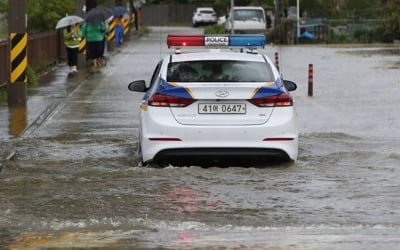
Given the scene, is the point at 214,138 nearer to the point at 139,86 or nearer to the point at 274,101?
the point at 274,101

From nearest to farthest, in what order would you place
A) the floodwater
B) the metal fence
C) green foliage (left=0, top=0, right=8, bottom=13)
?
the floodwater < the metal fence < green foliage (left=0, top=0, right=8, bottom=13)

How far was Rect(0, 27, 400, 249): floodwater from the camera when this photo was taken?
8023 mm

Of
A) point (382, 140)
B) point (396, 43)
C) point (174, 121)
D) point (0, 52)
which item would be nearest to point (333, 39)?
point (396, 43)

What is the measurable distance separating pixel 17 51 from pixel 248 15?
39272 millimetres

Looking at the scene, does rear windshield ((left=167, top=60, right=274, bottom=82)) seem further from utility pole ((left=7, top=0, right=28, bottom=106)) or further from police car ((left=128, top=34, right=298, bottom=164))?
utility pole ((left=7, top=0, right=28, bottom=106))

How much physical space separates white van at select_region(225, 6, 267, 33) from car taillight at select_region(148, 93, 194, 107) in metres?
43.9

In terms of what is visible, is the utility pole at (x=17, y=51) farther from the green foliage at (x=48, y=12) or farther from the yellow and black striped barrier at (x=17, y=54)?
the green foliage at (x=48, y=12)

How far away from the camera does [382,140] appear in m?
14.1

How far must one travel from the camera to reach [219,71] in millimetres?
11789

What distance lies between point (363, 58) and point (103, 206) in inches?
1080

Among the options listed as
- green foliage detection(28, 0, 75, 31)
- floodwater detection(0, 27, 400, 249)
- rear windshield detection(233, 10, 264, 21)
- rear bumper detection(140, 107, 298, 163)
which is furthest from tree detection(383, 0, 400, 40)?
rear bumper detection(140, 107, 298, 163)

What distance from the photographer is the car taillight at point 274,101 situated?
1124 centimetres

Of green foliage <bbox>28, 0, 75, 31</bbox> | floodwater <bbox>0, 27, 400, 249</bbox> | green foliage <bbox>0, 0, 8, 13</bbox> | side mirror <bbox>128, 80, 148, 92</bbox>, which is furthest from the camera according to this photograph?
green foliage <bbox>28, 0, 75, 31</bbox>

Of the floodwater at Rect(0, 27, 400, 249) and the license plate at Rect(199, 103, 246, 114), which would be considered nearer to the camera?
the floodwater at Rect(0, 27, 400, 249)
